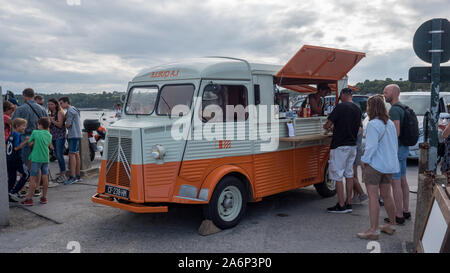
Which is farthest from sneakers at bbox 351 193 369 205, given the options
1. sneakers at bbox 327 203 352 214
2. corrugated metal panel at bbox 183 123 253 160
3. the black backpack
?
corrugated metal panel at bbox 183 123 253 160

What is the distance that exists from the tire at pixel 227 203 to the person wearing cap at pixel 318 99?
2.65 metres

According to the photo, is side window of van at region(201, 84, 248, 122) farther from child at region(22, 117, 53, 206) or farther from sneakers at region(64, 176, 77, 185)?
sneakers at region(64, 176, 77, 185)

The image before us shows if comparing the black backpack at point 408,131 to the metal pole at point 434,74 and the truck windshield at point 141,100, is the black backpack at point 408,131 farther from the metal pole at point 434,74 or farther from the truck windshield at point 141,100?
the truck windshield at point 141,100

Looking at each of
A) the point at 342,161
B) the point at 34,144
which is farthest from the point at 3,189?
the point at 342,161

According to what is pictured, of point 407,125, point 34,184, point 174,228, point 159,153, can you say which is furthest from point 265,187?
point 34,184

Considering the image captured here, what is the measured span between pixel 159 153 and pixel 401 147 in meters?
3.56

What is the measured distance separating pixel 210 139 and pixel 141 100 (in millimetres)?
1475

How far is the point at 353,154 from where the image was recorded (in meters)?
6.25

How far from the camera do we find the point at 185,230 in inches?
216

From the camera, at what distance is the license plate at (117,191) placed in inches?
201

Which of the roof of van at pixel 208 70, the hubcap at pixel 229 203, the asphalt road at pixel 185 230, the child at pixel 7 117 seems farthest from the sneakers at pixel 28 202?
the hubcap at pixel 229 203

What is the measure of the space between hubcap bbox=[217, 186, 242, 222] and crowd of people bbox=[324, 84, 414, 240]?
1.68 metres
